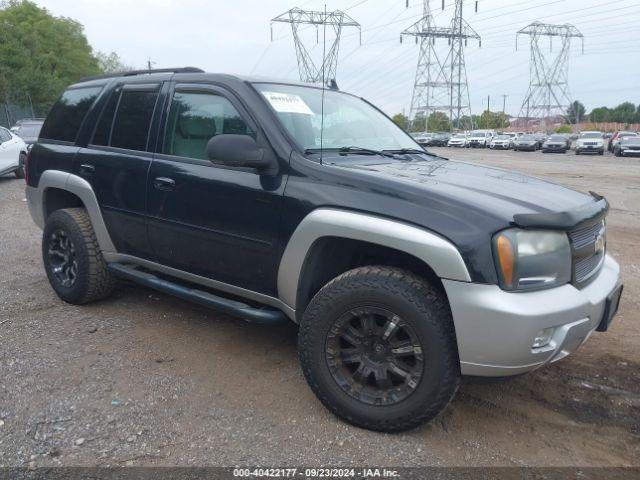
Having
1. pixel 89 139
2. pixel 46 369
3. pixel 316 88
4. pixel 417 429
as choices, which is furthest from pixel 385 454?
pixel 89 139

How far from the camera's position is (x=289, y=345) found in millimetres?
4043

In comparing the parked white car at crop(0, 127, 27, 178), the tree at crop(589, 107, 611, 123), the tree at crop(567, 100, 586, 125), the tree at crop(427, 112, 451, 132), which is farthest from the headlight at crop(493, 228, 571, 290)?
the tree at crop(589, 107, 611, 123)

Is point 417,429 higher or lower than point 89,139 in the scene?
lower

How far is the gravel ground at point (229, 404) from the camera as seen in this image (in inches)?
109

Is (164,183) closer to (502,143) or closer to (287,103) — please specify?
(287,103)

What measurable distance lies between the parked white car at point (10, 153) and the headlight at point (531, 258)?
13316 millimetres

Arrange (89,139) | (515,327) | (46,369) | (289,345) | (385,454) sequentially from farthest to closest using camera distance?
1. (89,139)
2. (289,345)
3. (46,369)
4. (385,454)
5. (515,327)

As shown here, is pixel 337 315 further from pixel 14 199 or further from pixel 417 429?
pixel 14 199

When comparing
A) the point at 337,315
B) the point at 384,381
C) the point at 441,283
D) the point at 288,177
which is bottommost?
the point at 384,381

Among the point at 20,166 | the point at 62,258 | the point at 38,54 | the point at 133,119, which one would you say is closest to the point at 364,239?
the point at 133,119

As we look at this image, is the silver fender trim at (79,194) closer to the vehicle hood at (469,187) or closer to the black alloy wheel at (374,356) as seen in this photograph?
the vehicle hood at (469,187)

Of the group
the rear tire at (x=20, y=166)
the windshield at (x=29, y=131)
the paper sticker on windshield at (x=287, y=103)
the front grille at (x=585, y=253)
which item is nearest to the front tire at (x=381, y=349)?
the front grille at (x=585, y=253)

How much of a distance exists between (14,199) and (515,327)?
11063 mm

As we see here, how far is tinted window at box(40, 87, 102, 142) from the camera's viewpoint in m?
4.66
